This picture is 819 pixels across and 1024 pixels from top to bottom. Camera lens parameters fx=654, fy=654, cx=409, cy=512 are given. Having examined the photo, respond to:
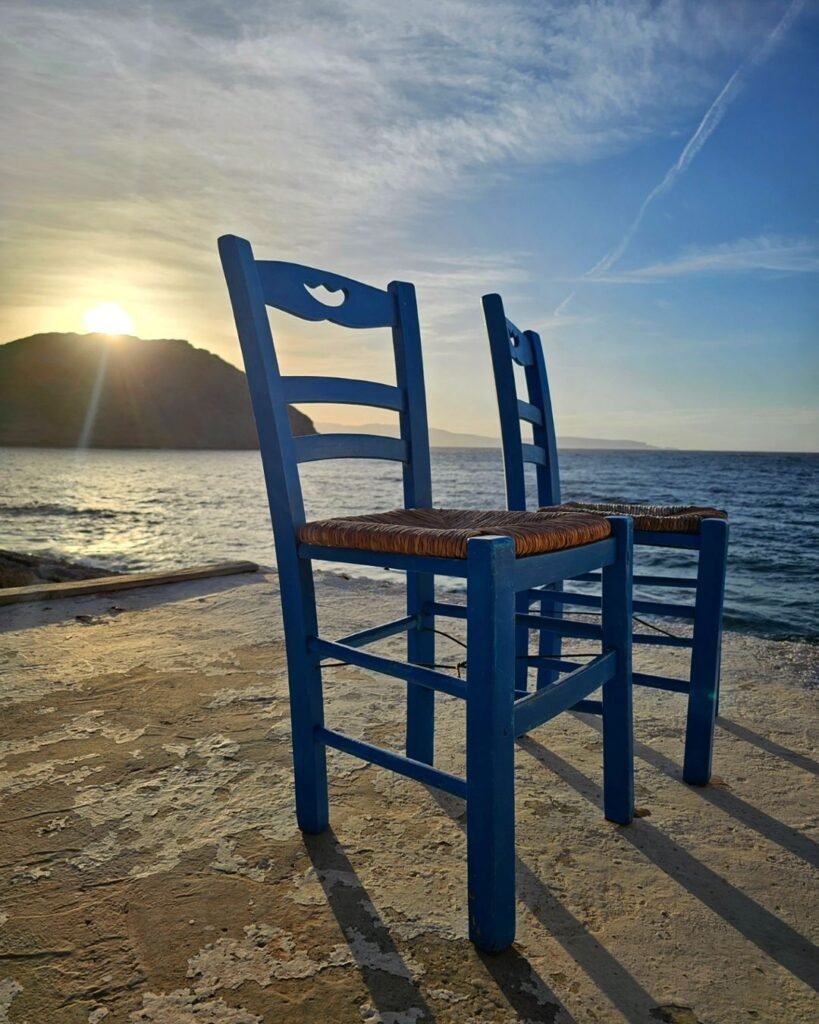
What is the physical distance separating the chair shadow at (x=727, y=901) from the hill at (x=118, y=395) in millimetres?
65833

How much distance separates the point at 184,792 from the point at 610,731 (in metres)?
0.95

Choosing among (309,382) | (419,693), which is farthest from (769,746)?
(309,382)

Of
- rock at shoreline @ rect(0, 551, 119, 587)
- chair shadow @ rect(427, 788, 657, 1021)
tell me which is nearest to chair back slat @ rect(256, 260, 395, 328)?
chair shadow @ rect(427, 788, 657, 1021)

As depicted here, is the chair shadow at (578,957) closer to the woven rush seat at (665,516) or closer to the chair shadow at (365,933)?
the chair shadow at (365,933)

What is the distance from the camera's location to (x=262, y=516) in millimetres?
16297

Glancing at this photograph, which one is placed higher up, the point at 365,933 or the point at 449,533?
the point at 449,533

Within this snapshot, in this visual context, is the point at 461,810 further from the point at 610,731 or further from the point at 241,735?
the point at 241,735

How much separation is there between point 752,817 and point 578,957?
2.11 ft

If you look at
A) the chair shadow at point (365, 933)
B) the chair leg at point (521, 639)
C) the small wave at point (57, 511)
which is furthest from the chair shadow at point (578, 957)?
the small wave at point (57, 511)

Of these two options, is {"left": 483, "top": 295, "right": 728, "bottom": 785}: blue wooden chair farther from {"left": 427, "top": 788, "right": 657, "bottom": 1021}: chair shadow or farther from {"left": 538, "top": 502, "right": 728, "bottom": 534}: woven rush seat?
{"left": 427, "top": 788, "right": 657, "bottom": 1021}: chair shadow

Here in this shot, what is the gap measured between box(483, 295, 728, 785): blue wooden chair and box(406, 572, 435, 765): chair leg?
0.24 m

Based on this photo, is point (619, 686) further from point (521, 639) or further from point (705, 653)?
point (521, 639)

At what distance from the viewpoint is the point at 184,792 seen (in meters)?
1.48

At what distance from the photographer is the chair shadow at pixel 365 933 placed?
0.89m
